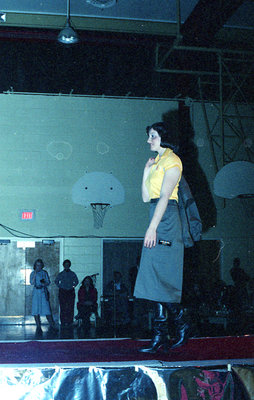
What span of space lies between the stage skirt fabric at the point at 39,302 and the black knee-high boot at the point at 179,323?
7673 mm

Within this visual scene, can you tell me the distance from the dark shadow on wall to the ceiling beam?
4032mm

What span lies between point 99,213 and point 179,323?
883 centimetres

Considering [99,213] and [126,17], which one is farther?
[99,213]

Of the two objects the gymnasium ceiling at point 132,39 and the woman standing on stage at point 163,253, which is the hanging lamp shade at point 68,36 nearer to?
the gymnasium ceiling at point 132,39

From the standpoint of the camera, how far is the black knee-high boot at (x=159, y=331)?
2918 millimetres

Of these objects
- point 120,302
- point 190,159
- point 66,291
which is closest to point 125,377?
point 120,302

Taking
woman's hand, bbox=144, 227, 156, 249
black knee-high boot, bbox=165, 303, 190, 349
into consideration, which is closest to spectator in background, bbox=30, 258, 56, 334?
black knee-high boot, bbox=165, 303, 190, 349

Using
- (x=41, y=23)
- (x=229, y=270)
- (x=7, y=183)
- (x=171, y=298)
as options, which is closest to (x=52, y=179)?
(x=7, y=183)

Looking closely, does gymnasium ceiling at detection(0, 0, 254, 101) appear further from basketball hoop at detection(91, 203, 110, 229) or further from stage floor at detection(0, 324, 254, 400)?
stage floor at detection(0, 324, 254, 400)

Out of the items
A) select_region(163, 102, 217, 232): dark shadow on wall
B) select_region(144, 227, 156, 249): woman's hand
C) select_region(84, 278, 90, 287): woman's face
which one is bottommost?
select_region(84, 278, 90, 287): woman's face

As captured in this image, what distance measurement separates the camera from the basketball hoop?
11.7m

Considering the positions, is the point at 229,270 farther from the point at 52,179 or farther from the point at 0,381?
the point at 0,381

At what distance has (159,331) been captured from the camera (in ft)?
9.74

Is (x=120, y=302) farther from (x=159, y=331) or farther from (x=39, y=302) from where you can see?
(x=159, y=331)
